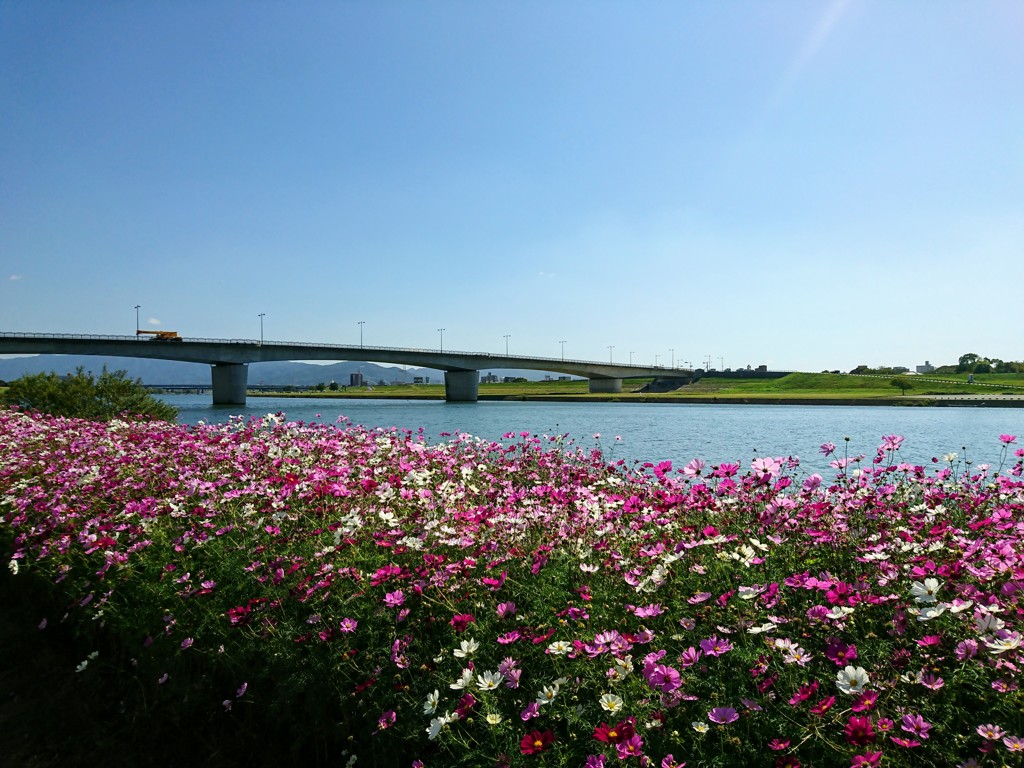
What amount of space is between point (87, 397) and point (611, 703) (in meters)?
21.8

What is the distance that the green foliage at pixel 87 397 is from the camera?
18.9 metres

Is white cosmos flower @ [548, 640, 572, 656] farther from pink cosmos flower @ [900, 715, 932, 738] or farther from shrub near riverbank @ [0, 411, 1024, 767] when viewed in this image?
pink cosmos flower @ [900, 715, 932, 738]

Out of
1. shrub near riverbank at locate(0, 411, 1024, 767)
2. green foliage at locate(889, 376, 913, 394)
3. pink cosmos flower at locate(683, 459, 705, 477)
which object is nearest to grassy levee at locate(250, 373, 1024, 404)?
green foliage at locate(889, 376, 913, 394)

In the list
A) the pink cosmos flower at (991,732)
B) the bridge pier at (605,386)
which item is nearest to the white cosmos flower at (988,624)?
the pink cosmos flower at (991,732)

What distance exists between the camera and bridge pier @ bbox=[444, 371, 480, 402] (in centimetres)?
8069

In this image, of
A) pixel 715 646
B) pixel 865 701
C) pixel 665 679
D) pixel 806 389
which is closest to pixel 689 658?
pixel 715 646

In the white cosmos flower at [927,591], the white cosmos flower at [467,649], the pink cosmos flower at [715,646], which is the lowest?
the white cosmos flower at [467,649]

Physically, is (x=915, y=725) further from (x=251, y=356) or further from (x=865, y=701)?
(x=251, y=356)

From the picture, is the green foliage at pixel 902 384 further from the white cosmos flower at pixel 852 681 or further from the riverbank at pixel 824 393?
the white cosmos flower at pixel 852 681

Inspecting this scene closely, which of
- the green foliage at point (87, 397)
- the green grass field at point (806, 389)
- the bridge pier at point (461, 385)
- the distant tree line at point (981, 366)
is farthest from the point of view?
the distant tree line at point (981, 366)

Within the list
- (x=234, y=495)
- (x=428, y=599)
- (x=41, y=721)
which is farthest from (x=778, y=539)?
(x=41, y=721)

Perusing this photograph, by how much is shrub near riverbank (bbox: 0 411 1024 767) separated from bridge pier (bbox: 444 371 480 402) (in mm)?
74399

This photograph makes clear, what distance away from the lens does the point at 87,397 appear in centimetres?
1981

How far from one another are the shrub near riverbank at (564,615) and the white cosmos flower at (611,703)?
0.04 ft
